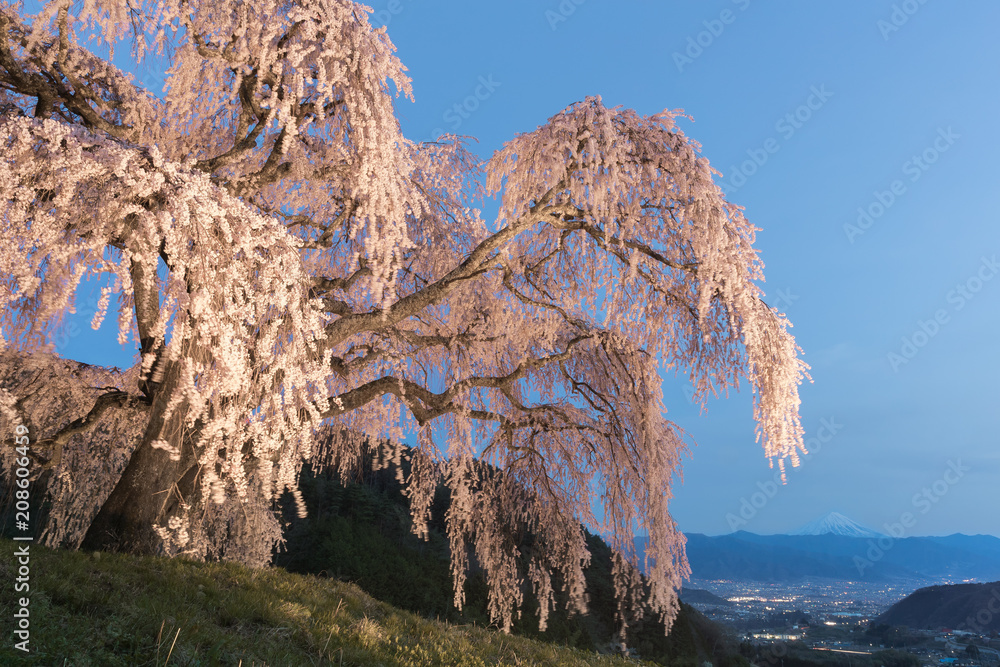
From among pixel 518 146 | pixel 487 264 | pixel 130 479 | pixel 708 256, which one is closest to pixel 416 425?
pixel 487 264

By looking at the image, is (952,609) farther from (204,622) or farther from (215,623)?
(204,622)

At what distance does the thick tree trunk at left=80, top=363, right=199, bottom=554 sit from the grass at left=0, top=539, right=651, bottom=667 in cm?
49

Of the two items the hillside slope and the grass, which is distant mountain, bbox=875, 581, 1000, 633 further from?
the grass

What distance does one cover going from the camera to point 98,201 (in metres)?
3.40

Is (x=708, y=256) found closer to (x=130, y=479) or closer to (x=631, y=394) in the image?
(x=631, y=394)

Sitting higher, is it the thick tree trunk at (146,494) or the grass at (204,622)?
the thick tree trunk at (146,494)

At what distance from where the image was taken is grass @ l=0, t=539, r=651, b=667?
3.11 metres

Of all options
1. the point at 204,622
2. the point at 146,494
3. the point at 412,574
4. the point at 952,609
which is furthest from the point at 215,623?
the point at 952,609

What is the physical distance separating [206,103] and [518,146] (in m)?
3.41

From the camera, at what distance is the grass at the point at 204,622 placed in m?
3.11

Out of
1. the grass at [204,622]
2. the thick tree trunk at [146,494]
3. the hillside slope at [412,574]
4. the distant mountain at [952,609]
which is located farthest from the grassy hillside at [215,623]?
the distant mountain at [952,609]

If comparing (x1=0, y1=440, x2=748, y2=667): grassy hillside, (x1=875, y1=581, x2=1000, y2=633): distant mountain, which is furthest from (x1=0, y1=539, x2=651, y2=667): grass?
(x1=875, y1=581, x2=1000, y2=633): distant mountain

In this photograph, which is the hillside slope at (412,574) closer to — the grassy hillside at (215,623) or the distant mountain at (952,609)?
the grassy hillside at (215,623)

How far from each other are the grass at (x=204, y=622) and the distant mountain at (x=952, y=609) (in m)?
71.5
